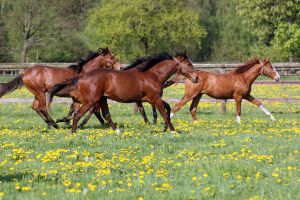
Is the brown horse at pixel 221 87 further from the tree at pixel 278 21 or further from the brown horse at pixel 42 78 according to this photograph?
the tree at pixel 278 21

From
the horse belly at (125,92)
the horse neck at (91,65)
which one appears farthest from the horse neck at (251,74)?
the horse belly at (125,92)

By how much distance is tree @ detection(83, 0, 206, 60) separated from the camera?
220 ft

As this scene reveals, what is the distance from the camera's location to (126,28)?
66.6 meters

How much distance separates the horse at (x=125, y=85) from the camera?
13.7 meters

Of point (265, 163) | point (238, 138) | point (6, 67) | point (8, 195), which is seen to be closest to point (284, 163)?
point (265, 163)

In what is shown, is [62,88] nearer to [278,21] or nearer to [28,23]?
[278,21]

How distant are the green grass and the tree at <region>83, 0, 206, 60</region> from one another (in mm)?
53296

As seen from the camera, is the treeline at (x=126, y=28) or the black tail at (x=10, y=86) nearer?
the black tail at (x=10, y=86)

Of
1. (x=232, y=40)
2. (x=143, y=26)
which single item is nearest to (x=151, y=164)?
(x=143, y=26)

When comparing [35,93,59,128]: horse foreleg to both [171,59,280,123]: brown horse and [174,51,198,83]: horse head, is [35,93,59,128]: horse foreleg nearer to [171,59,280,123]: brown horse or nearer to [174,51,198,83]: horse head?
[174,51,198,83]: horse head

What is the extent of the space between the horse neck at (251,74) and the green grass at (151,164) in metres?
4.39

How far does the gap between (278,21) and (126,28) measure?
17.2 metres

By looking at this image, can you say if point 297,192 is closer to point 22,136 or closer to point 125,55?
point 22,136

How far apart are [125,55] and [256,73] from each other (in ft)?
163
